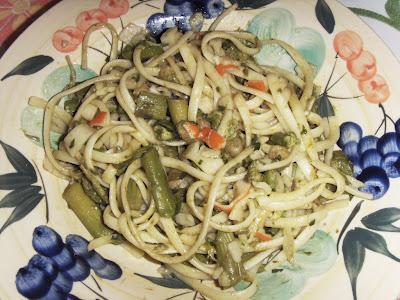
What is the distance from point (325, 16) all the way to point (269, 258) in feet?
5.79

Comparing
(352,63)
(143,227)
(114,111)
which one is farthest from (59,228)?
(352,63)

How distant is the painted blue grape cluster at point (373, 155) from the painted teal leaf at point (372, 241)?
0.26 meters

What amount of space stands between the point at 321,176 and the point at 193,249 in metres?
1.00

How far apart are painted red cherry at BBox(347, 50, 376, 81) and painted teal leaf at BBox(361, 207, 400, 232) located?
93 centimetres

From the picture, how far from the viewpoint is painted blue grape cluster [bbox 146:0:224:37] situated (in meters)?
3.73

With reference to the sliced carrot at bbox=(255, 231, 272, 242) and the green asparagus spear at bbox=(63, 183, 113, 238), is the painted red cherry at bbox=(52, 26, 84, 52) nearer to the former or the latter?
the green asparagus spear at bbox=(63, 183, 113, 238)

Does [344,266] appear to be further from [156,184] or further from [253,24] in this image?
[253,24]

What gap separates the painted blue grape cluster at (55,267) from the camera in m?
3.19

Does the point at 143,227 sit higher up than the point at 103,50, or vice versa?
the point at 103,50

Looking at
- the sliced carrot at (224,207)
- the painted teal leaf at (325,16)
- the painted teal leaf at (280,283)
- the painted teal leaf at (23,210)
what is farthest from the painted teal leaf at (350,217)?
the painted teal leaf at (23,210)

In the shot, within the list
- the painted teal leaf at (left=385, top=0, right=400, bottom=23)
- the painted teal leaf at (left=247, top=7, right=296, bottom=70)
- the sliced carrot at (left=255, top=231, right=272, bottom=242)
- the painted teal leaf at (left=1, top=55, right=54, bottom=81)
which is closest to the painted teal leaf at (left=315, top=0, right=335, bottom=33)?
the painted teal leaf at (left=247, top=7, right=296, bottom=70)

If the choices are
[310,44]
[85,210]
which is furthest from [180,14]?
[85,210]

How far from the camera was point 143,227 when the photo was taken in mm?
3404

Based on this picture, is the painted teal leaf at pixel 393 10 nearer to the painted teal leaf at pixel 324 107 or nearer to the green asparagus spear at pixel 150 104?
the painted teal leaf at pixel 324 107
